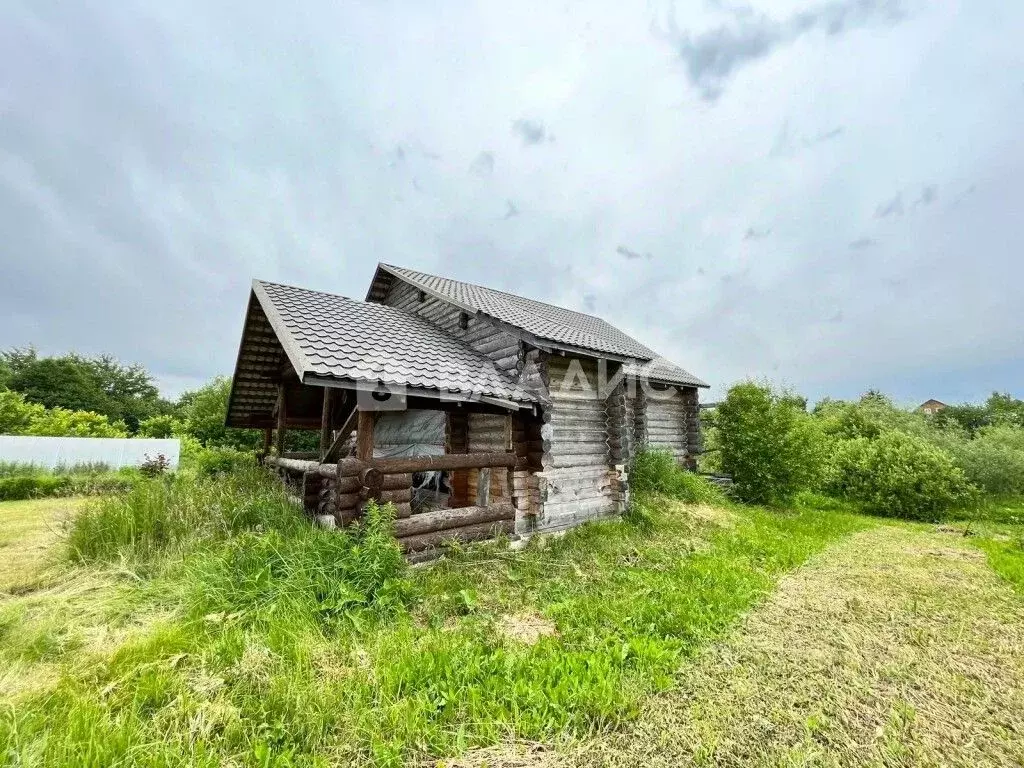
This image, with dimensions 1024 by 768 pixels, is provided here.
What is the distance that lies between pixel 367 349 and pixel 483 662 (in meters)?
4.41

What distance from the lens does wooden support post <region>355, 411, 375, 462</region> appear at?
5590 mm

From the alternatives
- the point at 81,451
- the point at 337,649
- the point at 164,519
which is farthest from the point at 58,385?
the point at 337,649

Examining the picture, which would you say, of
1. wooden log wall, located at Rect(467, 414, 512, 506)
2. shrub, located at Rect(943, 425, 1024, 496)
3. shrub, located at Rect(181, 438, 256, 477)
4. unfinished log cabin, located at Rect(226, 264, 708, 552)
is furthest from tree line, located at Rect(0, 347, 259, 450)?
shrub, located at Rect(943, 425, 1024, 496)

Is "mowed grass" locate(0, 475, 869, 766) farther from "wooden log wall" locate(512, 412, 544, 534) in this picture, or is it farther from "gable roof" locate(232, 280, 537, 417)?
"gable roof" locate(232, 280, 537, 417)

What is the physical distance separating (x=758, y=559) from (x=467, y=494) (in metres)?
5.36

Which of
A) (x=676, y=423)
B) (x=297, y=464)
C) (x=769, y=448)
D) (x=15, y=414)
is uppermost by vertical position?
(x=15, y=414)

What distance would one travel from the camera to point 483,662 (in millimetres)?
3408

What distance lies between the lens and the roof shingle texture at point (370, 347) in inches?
214

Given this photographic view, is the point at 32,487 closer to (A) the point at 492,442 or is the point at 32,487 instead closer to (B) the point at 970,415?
(A) the point at 492,442

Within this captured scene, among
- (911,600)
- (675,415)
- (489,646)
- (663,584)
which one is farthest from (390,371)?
(675,415)

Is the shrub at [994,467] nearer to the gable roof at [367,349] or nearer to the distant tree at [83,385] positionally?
the gable roof at [367,349]

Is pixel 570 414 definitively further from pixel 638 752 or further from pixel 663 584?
pixel 638 752

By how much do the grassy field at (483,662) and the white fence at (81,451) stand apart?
44.7ft

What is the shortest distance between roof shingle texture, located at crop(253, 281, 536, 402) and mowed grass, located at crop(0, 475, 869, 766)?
88.0 inches
